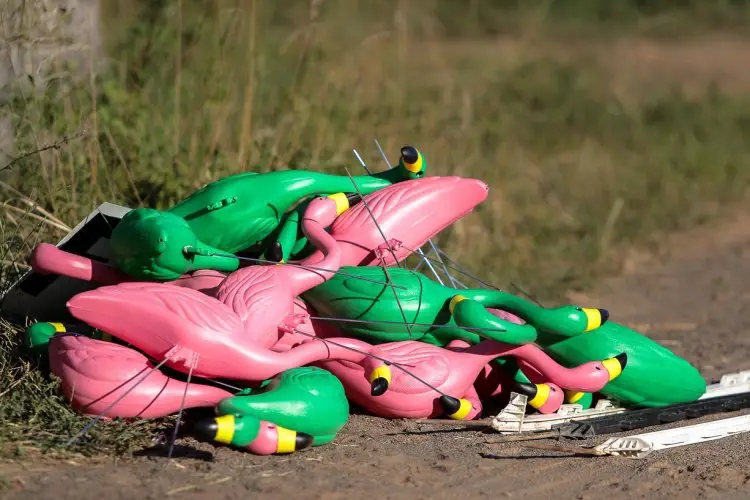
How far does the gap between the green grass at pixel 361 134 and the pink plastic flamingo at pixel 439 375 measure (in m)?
0.72

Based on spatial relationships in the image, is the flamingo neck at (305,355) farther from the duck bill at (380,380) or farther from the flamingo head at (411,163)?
the flamingo head at (411,163)

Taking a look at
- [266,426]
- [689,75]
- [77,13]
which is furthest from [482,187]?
[689,75]

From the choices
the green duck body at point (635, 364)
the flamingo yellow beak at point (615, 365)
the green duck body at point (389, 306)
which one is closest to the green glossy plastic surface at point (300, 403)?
the green duck body at point (389, 306)

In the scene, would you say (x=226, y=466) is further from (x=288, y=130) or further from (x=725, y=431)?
(x=288, y=130)

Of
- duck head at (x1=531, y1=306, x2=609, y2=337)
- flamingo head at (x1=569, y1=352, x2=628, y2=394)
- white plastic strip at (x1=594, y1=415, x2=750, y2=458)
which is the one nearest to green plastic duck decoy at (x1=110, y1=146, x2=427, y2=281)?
duck head at (x1=531, y1=306, x2=609, y2=337)

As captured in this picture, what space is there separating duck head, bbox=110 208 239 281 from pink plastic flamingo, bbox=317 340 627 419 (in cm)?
53

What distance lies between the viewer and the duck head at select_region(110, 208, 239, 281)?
3174 mm

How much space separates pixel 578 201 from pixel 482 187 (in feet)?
9.56

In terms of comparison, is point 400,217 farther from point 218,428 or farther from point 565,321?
point 218,428

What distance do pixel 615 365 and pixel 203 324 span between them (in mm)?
1351

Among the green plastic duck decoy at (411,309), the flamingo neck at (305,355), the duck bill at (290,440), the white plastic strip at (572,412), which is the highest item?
the green plastic duck decoy at (411,309)

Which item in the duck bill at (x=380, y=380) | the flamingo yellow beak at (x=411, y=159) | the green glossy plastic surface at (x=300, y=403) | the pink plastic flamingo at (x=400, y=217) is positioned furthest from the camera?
the flamingo yellow beak at (x=411, y=159)

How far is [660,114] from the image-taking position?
8.30 meters

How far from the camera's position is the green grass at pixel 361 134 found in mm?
4453
